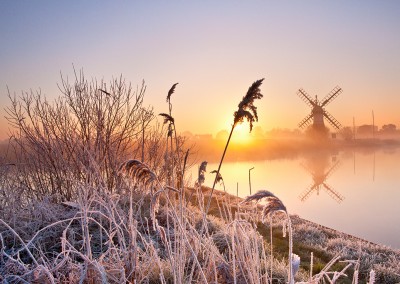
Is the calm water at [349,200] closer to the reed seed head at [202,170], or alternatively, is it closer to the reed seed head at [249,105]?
the reed seed head at [202,170]

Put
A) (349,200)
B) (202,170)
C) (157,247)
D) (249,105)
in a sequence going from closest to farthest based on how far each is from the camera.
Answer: (249,105) → (202,170) → (157,247) → (349,200)

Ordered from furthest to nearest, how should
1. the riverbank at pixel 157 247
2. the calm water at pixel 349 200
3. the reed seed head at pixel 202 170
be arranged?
the calm water at pixel 349 200, the reed seed head at pixel 202 170, the riverbank at pixel 157 247

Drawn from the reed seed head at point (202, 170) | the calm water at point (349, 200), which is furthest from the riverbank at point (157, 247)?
the calm water at point (349, 200)

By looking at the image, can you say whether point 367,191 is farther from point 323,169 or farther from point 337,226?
point 323,169

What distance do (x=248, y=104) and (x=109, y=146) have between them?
21.0 feet

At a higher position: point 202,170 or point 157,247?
point 202,170

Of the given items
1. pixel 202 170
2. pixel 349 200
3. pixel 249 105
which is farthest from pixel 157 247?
pixel 349 200

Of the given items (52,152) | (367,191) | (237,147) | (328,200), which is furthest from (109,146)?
(237,147)

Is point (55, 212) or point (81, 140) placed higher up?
point (81, 140)

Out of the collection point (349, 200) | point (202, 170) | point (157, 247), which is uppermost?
point (202, 170)

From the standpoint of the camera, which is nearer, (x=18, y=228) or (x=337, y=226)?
(x=18, y=228)

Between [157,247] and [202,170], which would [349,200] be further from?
[202,170]

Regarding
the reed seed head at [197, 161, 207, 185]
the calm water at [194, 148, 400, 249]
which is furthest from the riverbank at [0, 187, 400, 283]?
the calm water at [194, 148, 400, 249]

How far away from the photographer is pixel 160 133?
36.6 feet
